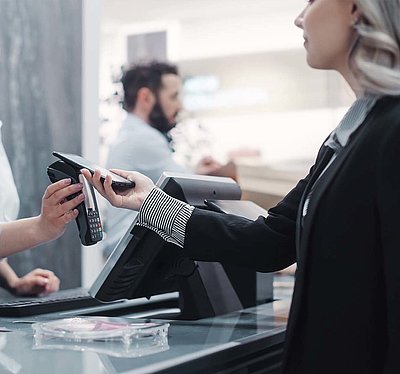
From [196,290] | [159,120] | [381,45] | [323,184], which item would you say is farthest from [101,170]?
[159,120]

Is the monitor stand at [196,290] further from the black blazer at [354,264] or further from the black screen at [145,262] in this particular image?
the black blazer at [354,264]

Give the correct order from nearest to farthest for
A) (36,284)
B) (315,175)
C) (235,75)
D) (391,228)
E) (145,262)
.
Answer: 1. (391,228)
2. (315,175)
3. (145,262)
4. (36,284)
5. (235,75)

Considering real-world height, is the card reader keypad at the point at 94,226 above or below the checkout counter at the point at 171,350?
above

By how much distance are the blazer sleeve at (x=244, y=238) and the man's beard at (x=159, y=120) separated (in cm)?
182

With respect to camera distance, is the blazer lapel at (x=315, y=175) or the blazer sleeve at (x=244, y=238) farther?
the blazer sleeve at (x=244, y=238)

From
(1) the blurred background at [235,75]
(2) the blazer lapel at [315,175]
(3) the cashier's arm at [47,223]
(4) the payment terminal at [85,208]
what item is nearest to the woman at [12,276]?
(3) the cashier's arm at [47,223]

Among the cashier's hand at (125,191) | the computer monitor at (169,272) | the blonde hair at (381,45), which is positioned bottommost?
the computer monitor at (169,272)

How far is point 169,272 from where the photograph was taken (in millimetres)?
1623

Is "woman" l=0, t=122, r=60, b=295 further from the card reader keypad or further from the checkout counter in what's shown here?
the card reader keypad

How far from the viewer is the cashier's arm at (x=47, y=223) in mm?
1477

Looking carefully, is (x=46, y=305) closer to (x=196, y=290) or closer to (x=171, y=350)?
(x=196, y=290)

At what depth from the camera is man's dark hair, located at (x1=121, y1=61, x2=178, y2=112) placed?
325cm

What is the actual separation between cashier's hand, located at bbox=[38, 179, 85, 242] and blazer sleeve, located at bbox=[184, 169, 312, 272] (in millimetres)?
233

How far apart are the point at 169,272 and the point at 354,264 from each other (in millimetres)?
579
